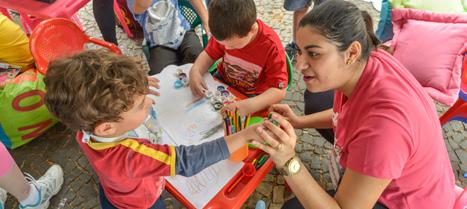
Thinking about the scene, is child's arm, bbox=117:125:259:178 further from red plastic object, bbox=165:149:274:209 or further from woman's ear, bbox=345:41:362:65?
woman's ear, bbox=345:41:362:65

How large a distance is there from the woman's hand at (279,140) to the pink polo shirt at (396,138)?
14 centimetres

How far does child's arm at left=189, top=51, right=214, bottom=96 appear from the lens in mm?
1269

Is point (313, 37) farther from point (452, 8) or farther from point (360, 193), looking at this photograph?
point (452, 8)

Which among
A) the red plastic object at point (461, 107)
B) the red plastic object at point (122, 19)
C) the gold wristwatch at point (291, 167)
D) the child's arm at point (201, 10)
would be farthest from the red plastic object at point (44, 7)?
the red plastic object at point (461, 107)

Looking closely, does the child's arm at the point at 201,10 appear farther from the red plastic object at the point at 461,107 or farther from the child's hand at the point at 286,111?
the red plastic object at the point at 461,107

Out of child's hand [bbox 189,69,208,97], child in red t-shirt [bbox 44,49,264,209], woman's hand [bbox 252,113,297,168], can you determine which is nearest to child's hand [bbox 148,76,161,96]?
child's hand [bbox 189,69,208,97]

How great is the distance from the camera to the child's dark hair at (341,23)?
0.78 meters

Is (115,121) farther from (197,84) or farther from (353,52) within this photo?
(353,52)

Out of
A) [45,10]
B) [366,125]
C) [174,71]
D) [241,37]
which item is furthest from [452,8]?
[45,10]

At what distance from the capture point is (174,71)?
1396 mm

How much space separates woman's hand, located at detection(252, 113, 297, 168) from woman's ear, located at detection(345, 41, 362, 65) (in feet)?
0.73

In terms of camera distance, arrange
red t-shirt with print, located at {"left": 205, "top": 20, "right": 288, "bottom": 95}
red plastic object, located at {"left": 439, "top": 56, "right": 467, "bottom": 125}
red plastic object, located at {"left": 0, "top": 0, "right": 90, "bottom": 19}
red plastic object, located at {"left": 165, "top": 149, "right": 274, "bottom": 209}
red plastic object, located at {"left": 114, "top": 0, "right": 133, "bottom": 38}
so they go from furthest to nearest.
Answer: red plastic object, located at {"left": 114, "top": 0, "right": 133, "bottom": 38} < red plastic object, located at {"left": 0, "top": 0, "right": 90, "bottom": 19} < red plastic object, located at {"left": 439, "top": 56, "right": 467, "bottom": 125} < red t-shirt with print, located at {"left": 205, "top": 20, "right": 288, "bottom": 95} < red plastic object, located at {"left": 165, "top": 149, "right": 274, "bottom": 209}

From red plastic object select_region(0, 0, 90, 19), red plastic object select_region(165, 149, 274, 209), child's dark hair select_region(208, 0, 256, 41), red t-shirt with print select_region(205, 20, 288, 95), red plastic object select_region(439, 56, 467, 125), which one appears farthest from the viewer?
red plastic object select_region(0, 0, 90, 19)

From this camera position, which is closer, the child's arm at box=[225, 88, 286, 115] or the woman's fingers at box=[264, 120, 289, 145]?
the woman's fingers at box=[264, 120, 289, 145]
